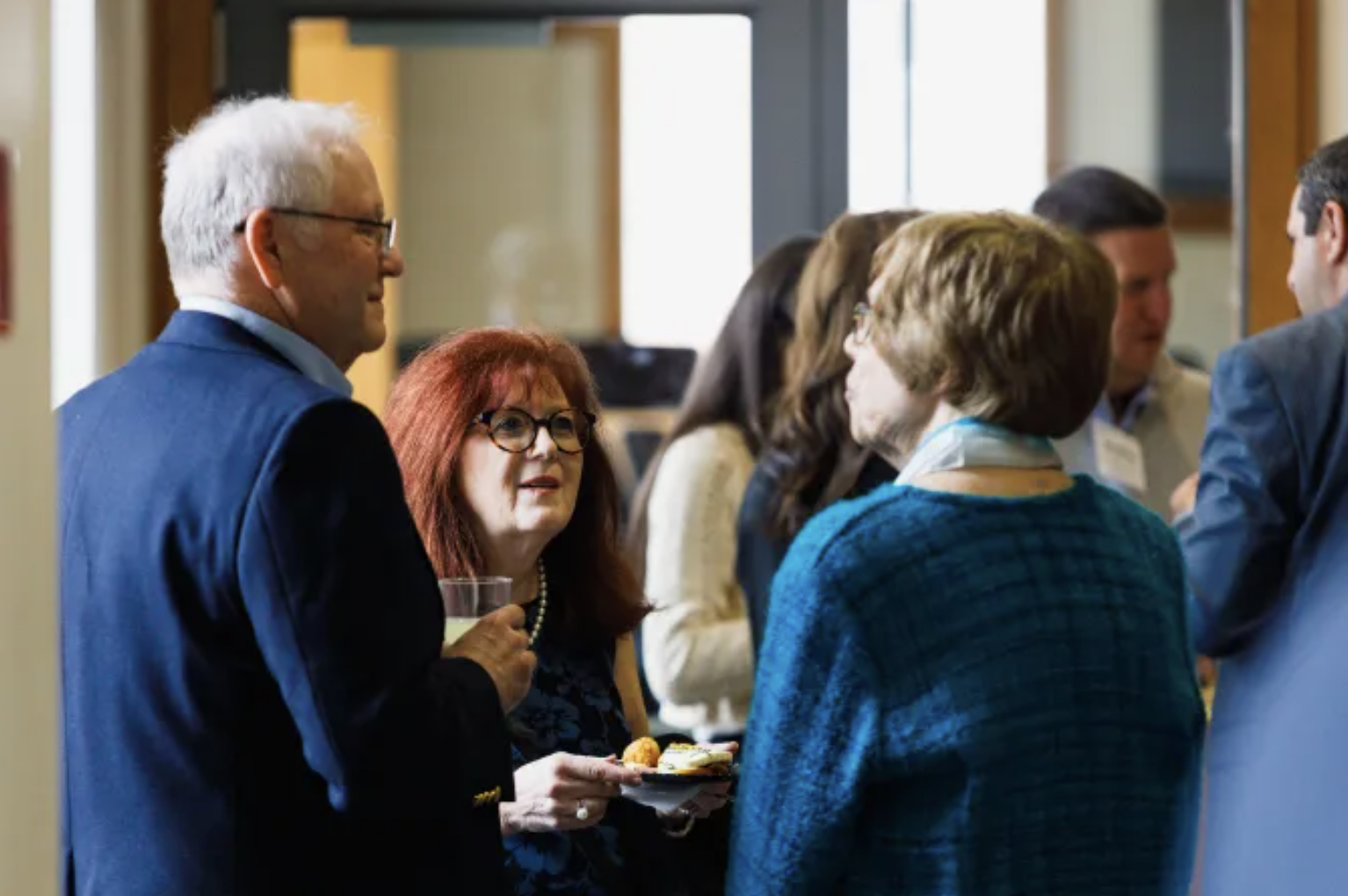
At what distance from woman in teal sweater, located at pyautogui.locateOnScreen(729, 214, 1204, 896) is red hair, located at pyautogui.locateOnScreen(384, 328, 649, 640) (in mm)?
455

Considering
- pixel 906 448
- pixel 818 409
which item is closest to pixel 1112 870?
pixel 906 448

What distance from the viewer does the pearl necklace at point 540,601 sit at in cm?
241

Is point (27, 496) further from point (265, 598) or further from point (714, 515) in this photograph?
point (714, 515)

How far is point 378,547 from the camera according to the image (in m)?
→ 1.76

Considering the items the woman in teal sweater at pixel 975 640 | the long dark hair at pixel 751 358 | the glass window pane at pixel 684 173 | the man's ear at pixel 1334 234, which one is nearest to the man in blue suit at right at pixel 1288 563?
the man's ear at pixel 1334 234

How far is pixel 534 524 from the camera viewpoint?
2328 millimetres

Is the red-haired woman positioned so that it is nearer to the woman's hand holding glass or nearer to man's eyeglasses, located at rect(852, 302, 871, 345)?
the woman's hand holding glass

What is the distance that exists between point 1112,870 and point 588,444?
84 cm

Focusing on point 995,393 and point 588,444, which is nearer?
point 995,393

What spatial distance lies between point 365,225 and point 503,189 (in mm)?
2896

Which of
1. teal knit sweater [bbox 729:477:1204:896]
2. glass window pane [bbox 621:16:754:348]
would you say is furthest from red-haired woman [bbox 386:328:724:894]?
glass window pane [bbox 621:16:754:348]

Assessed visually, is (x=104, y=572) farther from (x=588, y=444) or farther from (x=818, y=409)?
(x=818, y=409)

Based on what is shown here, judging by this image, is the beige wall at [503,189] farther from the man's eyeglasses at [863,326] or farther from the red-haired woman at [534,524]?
the man's eyeglasses at [863,326]

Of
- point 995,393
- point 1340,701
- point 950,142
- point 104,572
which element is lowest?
point 1340,701
